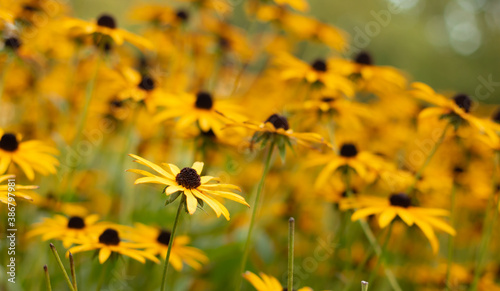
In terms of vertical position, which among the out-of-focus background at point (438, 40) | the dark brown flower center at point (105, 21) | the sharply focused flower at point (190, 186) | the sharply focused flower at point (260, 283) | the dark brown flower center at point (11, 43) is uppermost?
the out-of-focus background at point (438, 40)

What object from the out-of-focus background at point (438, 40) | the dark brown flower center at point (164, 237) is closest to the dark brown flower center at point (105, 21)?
the dark brown flower center at point (164, 237)

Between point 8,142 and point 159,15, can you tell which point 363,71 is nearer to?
point 159,15

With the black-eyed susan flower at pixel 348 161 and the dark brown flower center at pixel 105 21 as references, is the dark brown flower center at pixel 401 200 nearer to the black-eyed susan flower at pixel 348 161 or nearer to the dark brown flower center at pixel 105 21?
the black-eyed susan flower at pixel 348 161

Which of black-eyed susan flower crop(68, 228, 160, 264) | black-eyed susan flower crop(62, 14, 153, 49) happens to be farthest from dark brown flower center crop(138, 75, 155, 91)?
black-eyed susan flower crop(68, 228, 160, 264)

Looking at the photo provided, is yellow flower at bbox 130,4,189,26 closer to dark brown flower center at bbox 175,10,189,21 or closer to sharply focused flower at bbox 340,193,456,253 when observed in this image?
dark brown flower center at bbox 175,10,189,21

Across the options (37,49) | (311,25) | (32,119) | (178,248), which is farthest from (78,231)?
(311,25)

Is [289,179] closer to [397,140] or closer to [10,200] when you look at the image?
[397,140]
